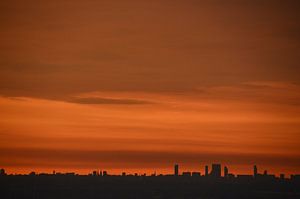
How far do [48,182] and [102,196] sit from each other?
56.7 ft

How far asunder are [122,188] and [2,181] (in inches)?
616

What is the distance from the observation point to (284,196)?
7244 inches

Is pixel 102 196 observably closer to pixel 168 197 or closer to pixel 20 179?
pixel 168 197

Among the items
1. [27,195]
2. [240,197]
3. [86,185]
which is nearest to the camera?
[27,195]

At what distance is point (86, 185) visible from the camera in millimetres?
193375

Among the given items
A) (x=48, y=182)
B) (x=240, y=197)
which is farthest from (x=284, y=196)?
(x=48, y=182)

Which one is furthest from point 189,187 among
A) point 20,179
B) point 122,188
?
point 20,179

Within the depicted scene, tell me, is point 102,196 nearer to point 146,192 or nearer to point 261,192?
point 146,192

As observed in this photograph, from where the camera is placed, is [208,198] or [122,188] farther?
[122,188]

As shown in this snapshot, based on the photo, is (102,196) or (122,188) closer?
(102,196)

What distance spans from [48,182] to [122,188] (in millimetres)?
10056

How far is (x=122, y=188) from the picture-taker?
19125cm

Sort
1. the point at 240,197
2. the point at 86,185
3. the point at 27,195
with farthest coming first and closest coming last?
the point at 86,185 < the point at 240,197 < the point at 27,195

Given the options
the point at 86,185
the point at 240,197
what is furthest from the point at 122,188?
the point at 240,197
